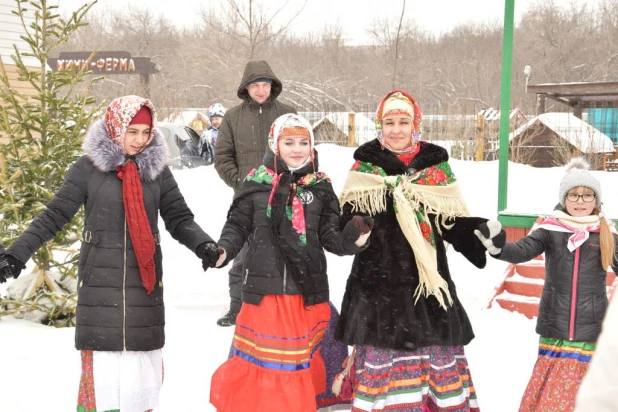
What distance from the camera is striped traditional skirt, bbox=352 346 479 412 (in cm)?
334

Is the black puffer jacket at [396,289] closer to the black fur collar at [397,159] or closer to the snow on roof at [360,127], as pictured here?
the black fur collar at [397,159]

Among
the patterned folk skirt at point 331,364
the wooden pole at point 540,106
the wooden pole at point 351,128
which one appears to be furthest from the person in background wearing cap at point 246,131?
the wooden pole at point 351,128

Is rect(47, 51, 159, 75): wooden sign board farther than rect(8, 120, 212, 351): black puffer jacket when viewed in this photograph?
Yes

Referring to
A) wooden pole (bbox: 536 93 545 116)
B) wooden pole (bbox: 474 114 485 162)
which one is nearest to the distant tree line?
wooden pole (bbox: 536 93 545 116)

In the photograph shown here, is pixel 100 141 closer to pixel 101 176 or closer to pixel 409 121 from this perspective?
pixel 101 176

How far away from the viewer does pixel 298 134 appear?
141 inches

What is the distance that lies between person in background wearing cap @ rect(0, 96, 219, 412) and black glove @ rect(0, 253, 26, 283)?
0.03 m

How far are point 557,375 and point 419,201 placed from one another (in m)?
1.15

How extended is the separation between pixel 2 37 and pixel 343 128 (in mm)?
8407

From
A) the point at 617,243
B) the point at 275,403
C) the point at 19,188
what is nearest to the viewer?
the point at 275,403

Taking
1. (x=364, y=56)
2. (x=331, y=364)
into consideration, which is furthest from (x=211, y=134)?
(x=364, y=56)

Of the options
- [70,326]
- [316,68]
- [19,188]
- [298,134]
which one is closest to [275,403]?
[298,134]

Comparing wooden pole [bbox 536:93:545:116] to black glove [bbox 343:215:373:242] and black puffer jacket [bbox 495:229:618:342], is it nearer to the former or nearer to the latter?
black puffer jacket [bbox 495:229:618:342]

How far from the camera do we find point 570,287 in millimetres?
3547
